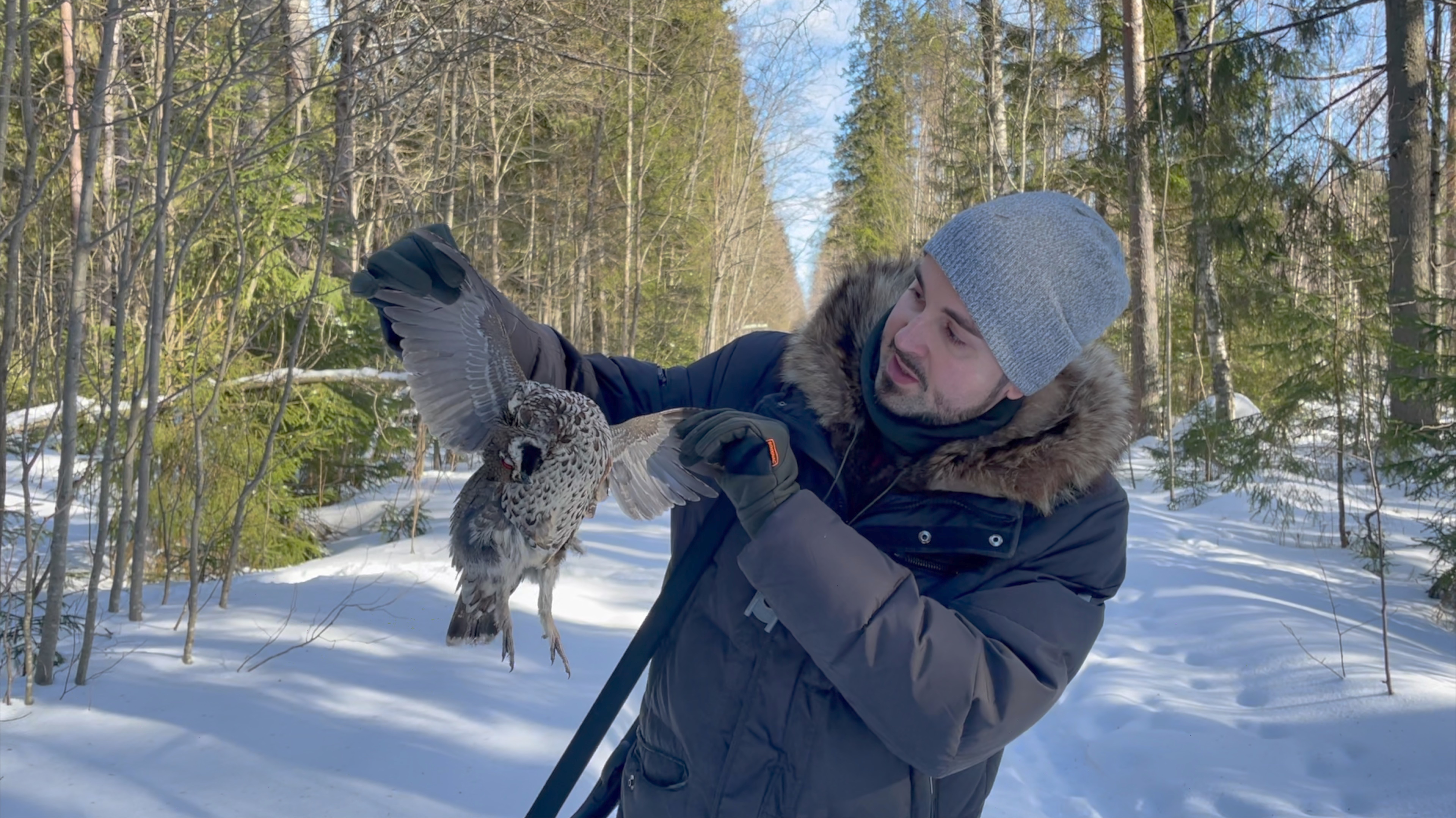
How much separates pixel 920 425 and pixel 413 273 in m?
1.00

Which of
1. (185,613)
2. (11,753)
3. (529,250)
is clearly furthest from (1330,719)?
(529,250)

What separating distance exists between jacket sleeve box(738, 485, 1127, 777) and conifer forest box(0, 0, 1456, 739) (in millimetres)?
766

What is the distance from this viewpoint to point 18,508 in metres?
6.34

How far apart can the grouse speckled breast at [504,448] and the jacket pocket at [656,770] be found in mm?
369

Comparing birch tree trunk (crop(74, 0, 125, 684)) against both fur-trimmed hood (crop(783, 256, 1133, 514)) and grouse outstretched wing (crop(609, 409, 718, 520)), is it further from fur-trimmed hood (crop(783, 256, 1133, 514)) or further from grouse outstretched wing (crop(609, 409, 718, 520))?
fur-trimmed hood (crop(783, 256, 1133, 514))

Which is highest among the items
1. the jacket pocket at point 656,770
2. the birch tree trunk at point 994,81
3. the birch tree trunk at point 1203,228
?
the birch tree trunk at point 994,81

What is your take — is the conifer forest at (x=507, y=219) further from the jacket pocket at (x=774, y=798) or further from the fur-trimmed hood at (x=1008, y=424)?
the jacket pocket at (x=774, y=798)

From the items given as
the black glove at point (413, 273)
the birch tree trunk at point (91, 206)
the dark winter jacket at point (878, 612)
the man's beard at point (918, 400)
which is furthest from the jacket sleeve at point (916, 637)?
the birch tree trunk at point (91, 206)

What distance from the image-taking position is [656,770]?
67.4 inches

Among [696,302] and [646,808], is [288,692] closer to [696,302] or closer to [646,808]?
[646,808]

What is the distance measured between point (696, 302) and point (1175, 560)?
612 inches

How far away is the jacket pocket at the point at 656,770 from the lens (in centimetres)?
167

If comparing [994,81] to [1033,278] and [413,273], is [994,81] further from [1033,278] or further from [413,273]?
[413,273]

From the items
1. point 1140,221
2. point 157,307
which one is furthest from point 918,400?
point 1140,221
